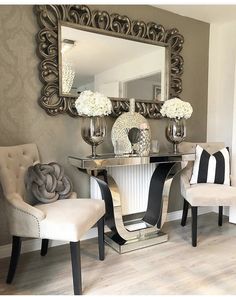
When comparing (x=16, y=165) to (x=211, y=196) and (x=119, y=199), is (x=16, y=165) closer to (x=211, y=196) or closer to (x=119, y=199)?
(x=119, y=199)

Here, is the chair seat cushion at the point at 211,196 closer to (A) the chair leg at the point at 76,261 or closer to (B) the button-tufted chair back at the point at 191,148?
(B) the button-tufted chair back at the point at 191,148

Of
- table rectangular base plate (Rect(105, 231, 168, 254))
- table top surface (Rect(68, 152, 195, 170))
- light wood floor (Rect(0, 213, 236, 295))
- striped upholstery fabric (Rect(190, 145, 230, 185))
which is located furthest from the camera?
striped upholstery fabric (Rect(190, 145, 230, 185))

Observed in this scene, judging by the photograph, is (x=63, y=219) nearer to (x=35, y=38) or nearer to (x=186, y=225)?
(x=35, y=38)

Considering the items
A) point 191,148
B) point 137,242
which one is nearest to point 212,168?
point 191,148

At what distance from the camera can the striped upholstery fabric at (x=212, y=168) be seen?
2.60m

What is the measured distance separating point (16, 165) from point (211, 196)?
1.65 m

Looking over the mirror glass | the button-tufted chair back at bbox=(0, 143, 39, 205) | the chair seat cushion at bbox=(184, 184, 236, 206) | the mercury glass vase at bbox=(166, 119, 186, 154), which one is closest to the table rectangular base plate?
the chair seat cushion at bbox=(184, 184, 236, 206)

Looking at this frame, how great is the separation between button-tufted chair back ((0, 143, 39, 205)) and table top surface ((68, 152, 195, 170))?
1.07 ft

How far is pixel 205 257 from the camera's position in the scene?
213 cm

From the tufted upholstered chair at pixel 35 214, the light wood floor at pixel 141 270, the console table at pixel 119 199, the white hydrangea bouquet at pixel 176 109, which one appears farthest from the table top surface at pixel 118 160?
the light wood floor at pixel 141 270

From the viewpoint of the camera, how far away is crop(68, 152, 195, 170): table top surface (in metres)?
1.97

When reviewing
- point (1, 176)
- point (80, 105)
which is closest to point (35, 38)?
point (80, 105)

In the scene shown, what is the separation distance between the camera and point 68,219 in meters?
1.60

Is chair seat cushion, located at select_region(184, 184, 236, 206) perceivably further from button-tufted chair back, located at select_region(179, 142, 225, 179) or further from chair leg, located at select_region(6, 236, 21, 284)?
chair leg, located at select_region(6, 236, 21, 284)
